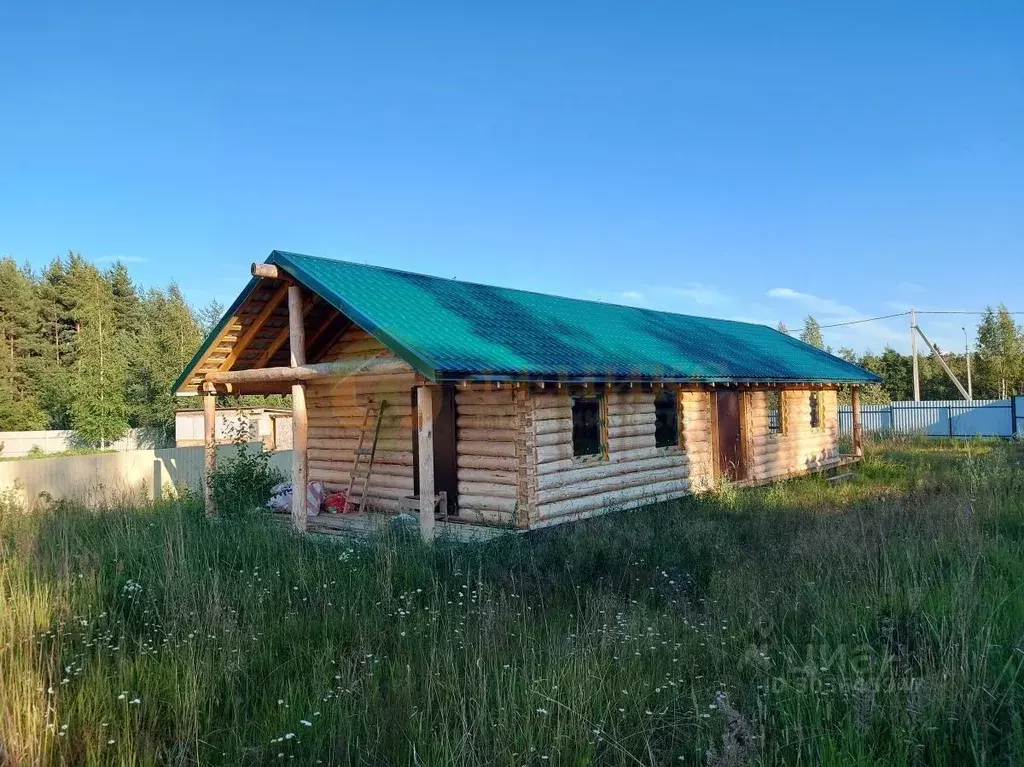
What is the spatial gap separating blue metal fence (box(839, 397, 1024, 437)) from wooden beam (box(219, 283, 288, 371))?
2720 cm

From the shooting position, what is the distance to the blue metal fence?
3136 centimetres

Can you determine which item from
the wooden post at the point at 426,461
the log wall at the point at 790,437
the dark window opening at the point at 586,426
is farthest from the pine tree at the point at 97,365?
the log wall at the point at 790,437

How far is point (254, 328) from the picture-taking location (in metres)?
12.4

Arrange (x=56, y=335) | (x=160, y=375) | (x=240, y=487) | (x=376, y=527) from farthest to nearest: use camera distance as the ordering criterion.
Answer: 1. (x=56, y=335)
2. (x=160, y=375)
3. (x=240, y=487)
4. (x=376, y=527)

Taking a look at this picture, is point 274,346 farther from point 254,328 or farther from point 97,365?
point 97,365

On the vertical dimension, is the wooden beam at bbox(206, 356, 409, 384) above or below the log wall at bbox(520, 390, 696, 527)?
above

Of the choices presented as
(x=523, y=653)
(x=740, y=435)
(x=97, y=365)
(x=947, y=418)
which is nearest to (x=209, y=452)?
(x=523, y=653)

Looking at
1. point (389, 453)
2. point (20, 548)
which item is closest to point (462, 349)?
point (389, 453)

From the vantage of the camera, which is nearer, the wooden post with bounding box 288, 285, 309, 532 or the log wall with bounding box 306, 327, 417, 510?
the wooden post with bounding box 288, 285, 309, 532

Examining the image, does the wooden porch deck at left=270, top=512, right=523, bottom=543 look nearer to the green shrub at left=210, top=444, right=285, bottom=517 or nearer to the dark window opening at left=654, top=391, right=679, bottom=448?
the green shrub at left=210, top=444, right=285, bottom=517

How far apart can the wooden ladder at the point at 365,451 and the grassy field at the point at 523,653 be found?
4340mm

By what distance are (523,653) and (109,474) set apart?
1559 cm

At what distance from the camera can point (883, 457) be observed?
21047mm

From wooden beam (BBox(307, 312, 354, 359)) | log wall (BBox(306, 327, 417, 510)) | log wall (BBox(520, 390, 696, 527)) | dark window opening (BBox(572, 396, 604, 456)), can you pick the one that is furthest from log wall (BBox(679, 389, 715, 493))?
wooden beam (BBox(307, 312, 354, 359))
